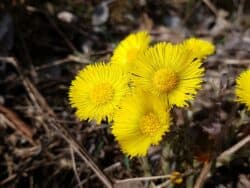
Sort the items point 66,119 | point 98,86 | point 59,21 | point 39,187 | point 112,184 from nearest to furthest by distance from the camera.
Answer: point 98,86
point 112,184
point 39,187
point 66,119
point 59,21

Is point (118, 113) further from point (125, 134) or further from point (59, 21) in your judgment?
point (59, 21)

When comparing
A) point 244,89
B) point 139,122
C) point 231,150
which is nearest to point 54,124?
point 139,122

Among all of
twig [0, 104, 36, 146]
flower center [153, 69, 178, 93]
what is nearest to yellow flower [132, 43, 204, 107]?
flower center [153, 69, 178, 93]

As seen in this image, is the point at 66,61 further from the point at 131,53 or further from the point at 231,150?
the point at 231,150

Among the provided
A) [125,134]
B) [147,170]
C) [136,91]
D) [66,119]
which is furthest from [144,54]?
[66,119]

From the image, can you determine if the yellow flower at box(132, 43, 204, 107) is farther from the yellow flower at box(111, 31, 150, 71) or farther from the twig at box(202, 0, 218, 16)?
the twig at box(202, 0, 218, 16)

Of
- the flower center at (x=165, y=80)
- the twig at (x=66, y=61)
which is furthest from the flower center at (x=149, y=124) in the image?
the twig at (x=66, y=61)
